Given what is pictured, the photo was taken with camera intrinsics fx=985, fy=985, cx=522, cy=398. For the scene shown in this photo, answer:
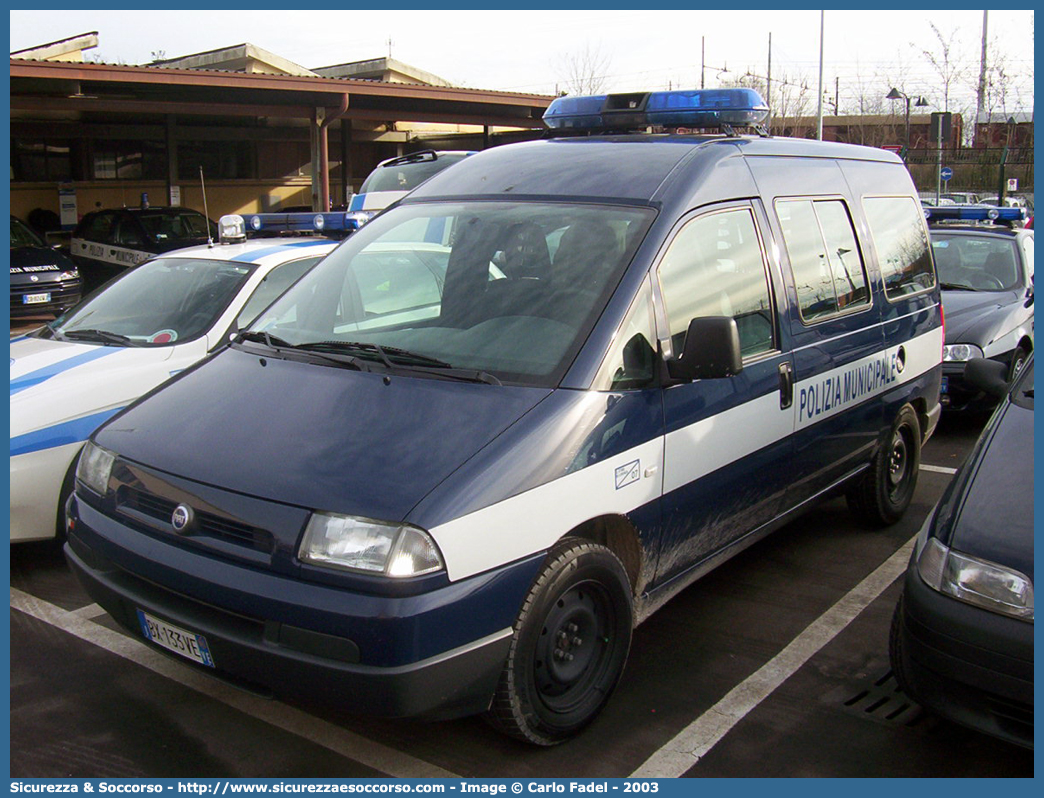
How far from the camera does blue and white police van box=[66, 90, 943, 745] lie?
2891 millimetres

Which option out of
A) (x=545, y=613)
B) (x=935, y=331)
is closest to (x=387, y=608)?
(x=545, y=613)

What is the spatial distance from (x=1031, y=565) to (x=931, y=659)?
43cm

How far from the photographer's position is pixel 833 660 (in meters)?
4.04

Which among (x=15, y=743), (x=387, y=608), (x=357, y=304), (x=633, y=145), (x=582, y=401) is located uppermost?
(x=633, y=145)

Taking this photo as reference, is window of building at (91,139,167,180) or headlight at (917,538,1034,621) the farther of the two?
window of building at (91,139,167,180)

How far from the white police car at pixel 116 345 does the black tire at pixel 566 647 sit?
2.81 metres

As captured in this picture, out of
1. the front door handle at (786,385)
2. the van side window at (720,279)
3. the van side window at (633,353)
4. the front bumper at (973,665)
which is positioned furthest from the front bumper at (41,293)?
the front bumper at (973,665)

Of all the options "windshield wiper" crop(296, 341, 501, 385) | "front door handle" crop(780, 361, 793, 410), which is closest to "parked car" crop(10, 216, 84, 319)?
"windshield wiper" crop(296, 341, 501, 385)

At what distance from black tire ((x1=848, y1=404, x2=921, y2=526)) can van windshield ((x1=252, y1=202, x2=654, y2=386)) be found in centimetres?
247

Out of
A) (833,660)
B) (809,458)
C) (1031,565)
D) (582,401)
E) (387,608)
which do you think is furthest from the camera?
(809,458)

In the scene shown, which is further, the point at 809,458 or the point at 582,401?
the point at 809,458

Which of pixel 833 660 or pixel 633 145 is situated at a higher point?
pixel 633 145

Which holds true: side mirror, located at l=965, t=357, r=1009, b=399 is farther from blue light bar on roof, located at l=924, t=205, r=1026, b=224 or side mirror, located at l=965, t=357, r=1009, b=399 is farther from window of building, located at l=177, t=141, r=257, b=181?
window of building, located at l=177, t=141, r=257, b=181

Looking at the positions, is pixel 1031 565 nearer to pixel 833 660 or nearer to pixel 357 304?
pixel 833 660
